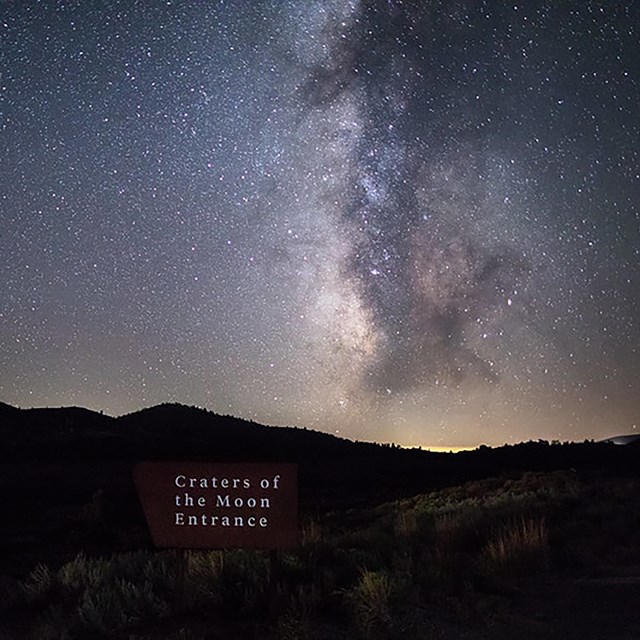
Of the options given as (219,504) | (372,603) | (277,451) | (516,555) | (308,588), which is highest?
(277,451)

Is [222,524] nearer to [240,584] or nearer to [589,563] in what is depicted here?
[240,584]

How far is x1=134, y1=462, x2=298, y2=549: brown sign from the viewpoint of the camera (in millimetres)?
8812

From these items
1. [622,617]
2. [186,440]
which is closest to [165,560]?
[622,617]

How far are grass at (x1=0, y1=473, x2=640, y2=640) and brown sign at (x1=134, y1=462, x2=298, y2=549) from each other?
612mm

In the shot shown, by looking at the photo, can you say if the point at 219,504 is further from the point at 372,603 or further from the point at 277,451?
the point at 277,451

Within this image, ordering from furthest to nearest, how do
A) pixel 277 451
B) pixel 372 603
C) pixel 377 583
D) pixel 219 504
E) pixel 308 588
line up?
1. pixel 277 451
2. pixel 308 588
3. pixel 219 504
4. pixel 377 583
5. pixel 372 603

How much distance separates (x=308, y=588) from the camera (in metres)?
9.18

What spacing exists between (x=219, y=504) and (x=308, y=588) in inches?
53.9

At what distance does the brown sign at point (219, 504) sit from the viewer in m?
8.81

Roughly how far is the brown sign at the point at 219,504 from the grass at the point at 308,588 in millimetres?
612

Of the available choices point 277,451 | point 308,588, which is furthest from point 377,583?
point 277,451

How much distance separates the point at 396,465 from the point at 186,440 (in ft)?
85.6

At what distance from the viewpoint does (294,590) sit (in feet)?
30.1

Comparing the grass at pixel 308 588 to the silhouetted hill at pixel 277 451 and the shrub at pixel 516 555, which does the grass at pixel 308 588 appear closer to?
the shrub at pixel 516 555
